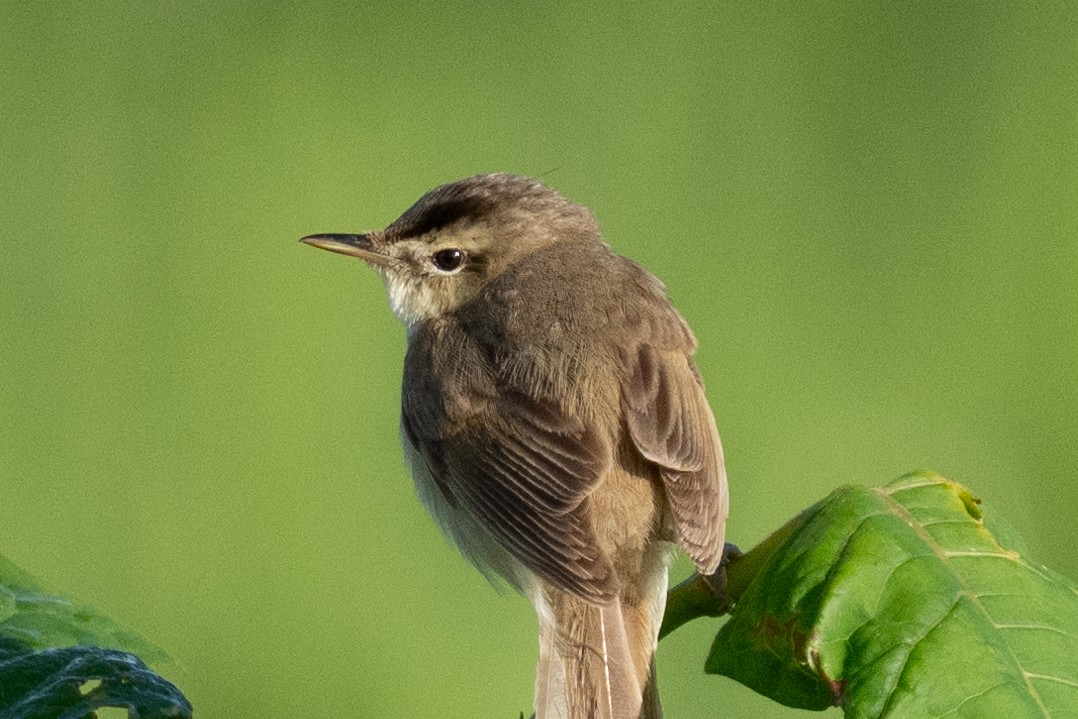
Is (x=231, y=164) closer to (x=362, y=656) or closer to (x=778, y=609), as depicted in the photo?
(x=362, y=656)

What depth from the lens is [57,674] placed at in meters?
2.17

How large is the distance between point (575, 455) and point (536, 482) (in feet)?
0.34

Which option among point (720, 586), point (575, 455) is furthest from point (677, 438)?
point (720, 586)

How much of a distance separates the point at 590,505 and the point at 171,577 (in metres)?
1.68

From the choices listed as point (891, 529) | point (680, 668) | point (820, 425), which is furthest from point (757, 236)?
point (891, 529)

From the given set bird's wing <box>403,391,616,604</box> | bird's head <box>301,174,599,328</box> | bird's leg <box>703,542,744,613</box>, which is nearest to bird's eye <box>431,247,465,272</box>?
bird's head <box>301,174,599,328</box>

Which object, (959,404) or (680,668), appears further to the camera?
(959,404)

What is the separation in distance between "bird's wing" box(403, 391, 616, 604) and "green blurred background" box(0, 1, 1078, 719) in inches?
39.5

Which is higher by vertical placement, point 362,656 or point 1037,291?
point 1037,291

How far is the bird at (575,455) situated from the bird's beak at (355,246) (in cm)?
31

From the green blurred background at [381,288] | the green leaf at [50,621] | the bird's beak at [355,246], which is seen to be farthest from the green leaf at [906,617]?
the bird's beak at [355,246]

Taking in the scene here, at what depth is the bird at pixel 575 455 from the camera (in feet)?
10.9

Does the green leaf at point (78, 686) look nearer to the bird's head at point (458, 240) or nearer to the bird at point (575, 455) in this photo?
the bird at point (575, 455)

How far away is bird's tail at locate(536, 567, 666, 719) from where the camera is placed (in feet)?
10.7
